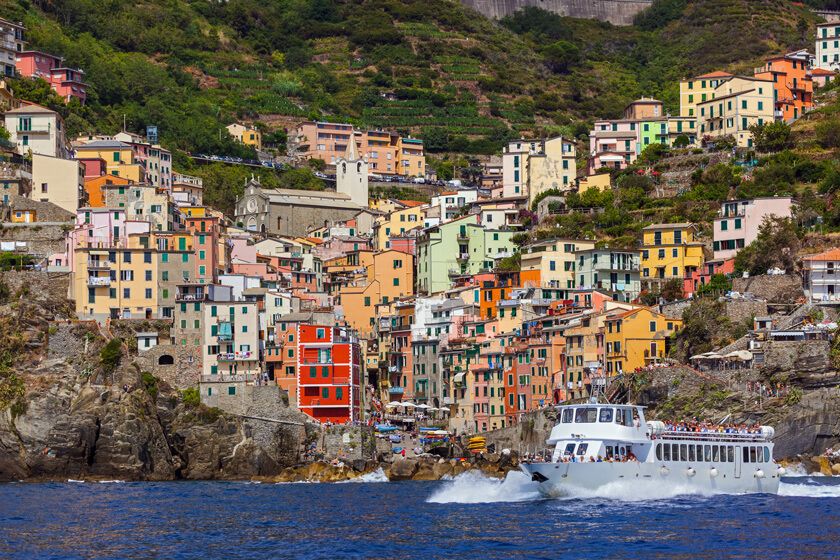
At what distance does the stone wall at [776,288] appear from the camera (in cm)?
9800

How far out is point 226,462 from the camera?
92562mm

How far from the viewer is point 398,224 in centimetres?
13238

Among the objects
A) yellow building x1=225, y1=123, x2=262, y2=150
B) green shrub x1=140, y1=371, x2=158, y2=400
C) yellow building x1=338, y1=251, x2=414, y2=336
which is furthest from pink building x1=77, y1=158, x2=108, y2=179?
yellow building x1=225, y1=123, x2=262, y2=150

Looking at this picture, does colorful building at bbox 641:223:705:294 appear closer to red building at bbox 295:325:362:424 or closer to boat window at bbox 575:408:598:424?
red building at bbox 295:325:362:424

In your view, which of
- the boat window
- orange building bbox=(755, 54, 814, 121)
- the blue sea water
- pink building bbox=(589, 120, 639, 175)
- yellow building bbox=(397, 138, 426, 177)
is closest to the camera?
the blue sea water

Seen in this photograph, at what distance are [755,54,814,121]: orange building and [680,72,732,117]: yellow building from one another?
4035 millimetres

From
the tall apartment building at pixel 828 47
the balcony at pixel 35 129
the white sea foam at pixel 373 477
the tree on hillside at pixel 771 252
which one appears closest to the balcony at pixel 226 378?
the white sea foam at pixel 373 477

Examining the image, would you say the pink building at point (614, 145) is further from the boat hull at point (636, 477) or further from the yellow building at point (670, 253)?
the boat hull at point (636, 477)

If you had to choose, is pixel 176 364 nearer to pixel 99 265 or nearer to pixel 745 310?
pixel 99 265

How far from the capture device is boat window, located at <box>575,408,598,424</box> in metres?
66.6

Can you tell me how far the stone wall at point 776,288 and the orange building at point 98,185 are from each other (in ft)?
150

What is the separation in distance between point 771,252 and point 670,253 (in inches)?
370

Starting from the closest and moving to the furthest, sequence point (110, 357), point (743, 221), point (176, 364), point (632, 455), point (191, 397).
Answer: point (632, 455) → point (110, 357) → point (191, 397) → point (176, 364) → point (743, 221)

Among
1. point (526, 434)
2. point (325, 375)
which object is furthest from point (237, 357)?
point (526, 434)
